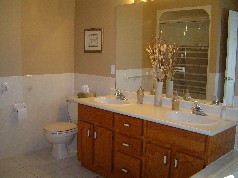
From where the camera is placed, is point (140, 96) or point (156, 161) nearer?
point (156, 161)

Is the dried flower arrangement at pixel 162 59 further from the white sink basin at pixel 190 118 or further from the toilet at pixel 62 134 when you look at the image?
the toilet at pixel 62 134

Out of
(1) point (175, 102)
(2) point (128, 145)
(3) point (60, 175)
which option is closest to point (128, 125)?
(2) point (128, 145)

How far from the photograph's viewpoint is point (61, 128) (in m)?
3.49

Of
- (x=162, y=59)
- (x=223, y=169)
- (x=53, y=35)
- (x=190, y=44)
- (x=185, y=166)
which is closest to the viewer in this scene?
(x=223, y=169)

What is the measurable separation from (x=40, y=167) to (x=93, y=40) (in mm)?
1753

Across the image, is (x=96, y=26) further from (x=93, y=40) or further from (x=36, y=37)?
(x=36, y=37)

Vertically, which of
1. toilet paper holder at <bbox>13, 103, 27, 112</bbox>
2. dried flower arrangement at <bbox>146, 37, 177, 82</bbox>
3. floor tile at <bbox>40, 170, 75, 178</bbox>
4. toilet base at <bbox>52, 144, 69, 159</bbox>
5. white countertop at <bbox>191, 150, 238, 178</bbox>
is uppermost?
dried flower arrangement at <bbox>146, 37, 177, 82</bbox>

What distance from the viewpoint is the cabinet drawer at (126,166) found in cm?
270

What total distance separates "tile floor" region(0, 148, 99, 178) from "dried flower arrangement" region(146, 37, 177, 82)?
1.35 metres

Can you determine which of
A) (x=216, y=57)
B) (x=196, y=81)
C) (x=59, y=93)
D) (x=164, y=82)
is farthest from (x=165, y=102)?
(x=59, y=93)

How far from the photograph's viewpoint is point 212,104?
2691 millimetres

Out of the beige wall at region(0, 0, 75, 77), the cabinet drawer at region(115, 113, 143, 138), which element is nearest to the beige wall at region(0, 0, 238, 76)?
the beige wall at region(0, 0, 75, 77)

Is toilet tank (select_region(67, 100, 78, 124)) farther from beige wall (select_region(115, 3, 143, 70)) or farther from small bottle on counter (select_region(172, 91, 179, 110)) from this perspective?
small bottle on counter (select_region(172, 91, 179, 110))

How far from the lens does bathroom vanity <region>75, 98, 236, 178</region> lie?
2.25 metres
